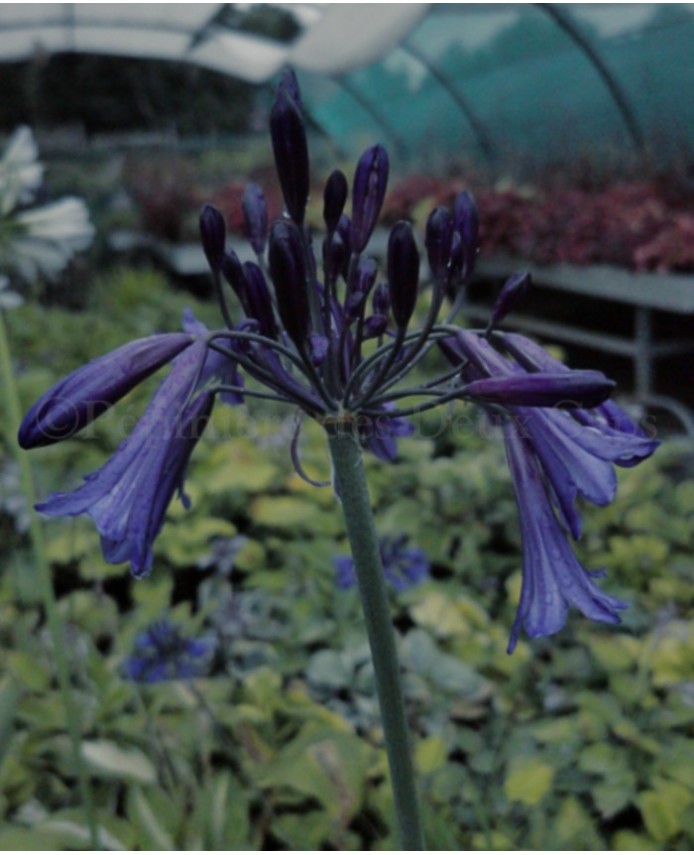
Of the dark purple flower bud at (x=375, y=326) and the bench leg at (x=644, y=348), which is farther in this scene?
the bench leg at (x=644, y=348)

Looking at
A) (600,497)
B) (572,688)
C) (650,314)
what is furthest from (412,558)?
(650,314)

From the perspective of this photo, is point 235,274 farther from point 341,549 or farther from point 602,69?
point 602,69

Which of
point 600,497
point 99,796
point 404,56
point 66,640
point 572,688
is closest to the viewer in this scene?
point 600,497

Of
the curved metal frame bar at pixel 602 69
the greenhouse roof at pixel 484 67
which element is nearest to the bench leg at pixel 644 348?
the greenhouse roof at pixel 484 67

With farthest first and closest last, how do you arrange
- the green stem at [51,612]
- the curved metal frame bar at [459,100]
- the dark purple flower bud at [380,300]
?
the curved metal frame bar at [459,100], the green stem at [51,612], the dark purple flower bud at [380,300]

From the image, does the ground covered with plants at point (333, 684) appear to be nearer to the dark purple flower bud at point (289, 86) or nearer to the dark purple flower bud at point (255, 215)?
the dark purple flower bud at point (255, 215)

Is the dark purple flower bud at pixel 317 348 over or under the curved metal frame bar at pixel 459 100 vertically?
under

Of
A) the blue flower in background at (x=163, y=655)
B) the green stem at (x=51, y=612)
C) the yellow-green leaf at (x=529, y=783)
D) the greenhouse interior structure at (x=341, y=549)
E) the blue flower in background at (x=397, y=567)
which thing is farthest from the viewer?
the blue flower in background at (x=397, y=567)

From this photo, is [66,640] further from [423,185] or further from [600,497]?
[423,185]
